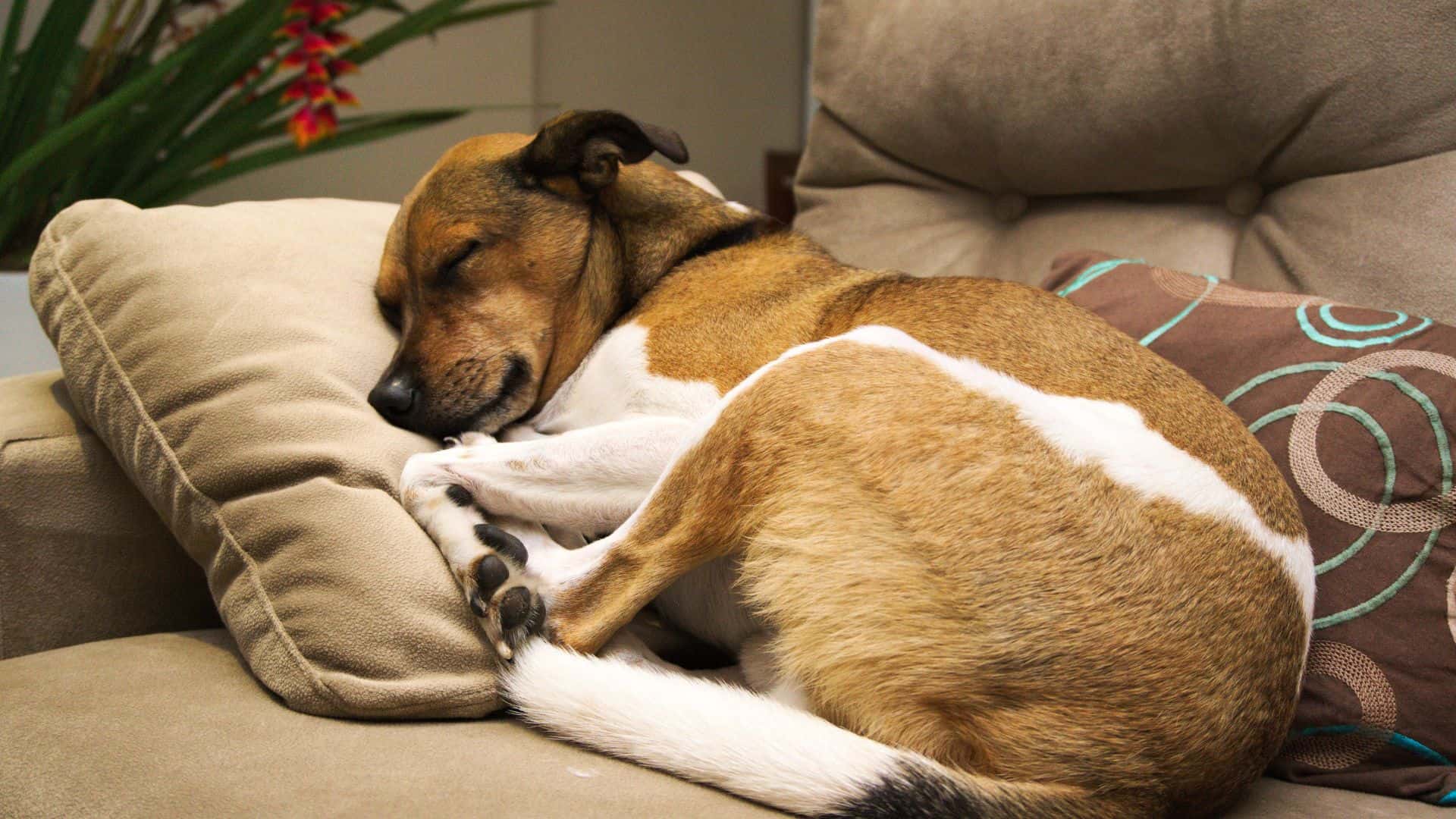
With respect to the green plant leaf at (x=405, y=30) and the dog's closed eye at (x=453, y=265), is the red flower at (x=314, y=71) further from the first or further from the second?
the dog's closed eye at (x=453, y=265)

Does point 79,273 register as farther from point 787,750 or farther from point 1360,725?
point 1360,725

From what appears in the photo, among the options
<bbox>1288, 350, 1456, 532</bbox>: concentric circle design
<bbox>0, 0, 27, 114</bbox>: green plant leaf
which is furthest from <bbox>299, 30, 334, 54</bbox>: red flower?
<bbox>1288, 350, 1456, 532</bbox>: concentric circle design

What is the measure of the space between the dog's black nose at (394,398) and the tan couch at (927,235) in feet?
1.28

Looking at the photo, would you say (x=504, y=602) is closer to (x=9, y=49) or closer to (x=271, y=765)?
(x=271, y=765)

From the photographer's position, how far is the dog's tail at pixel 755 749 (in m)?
0.97

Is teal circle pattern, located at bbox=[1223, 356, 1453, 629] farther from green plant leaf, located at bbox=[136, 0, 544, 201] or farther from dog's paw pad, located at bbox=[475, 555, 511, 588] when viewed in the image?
green plant leaf, located at bbox=[136, 0, 544, 201]

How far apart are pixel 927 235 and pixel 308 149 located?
166 centimetres

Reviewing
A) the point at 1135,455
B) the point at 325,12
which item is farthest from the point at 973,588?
the point at 325,12

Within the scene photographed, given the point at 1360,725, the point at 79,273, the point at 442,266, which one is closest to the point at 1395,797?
the point at 1360,725

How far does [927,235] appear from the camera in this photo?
2303 millimetres

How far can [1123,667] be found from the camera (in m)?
1.05

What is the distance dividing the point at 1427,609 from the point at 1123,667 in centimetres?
52

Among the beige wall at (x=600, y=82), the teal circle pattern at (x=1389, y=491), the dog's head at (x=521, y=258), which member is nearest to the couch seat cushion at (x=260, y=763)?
the dog's head at (x=521, y=258)

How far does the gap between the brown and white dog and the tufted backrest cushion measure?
1.98 ft
